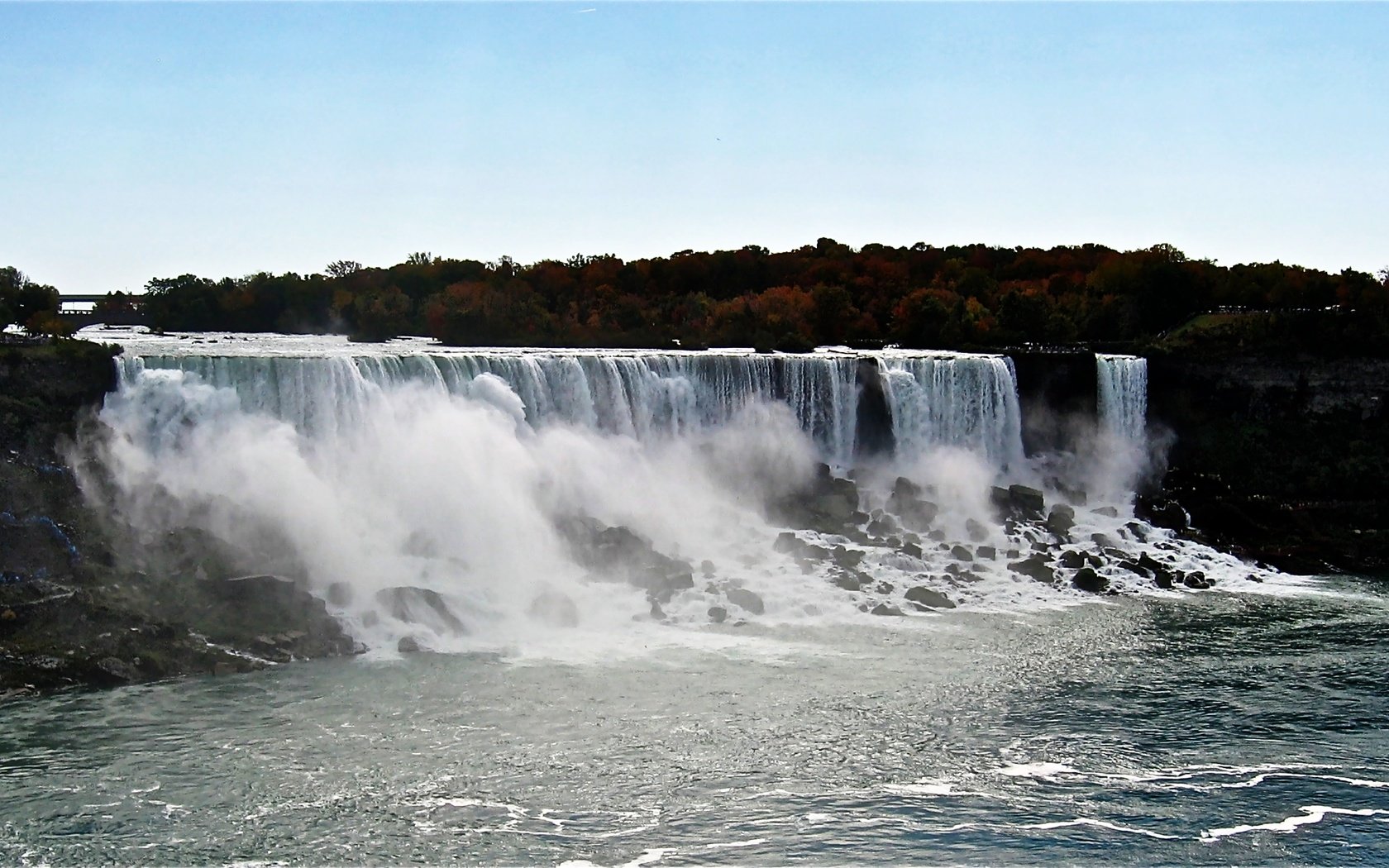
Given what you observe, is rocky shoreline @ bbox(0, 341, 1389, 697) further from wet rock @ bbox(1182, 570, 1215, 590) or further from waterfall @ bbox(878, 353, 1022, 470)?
waterfall @ bbox(878, 353, 1022, 470)

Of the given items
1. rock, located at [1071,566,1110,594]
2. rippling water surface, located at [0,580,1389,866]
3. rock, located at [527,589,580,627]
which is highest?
rock, located at [527,589,580,627]

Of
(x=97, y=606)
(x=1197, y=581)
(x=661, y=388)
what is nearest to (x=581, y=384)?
(x=661, y=388)

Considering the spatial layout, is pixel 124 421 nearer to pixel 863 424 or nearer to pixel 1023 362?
pixel 863 424

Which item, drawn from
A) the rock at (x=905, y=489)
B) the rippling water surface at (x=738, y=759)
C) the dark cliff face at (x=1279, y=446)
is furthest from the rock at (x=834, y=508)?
the dark cliff face at (x=1279, y=446)

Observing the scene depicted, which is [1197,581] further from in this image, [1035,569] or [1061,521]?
[1061,521]

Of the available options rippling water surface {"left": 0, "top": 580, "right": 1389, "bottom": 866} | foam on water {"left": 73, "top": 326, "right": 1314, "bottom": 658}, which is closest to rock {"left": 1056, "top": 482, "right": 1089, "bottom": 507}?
foam on water {"left": 73, "top": 326, "right": 1314, "bottom": 658}

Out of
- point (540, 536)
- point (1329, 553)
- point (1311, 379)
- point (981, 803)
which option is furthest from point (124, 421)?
point (1311, 379)

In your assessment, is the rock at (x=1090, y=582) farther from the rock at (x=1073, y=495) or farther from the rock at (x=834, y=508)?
the rock at (x=1073, y=495)
